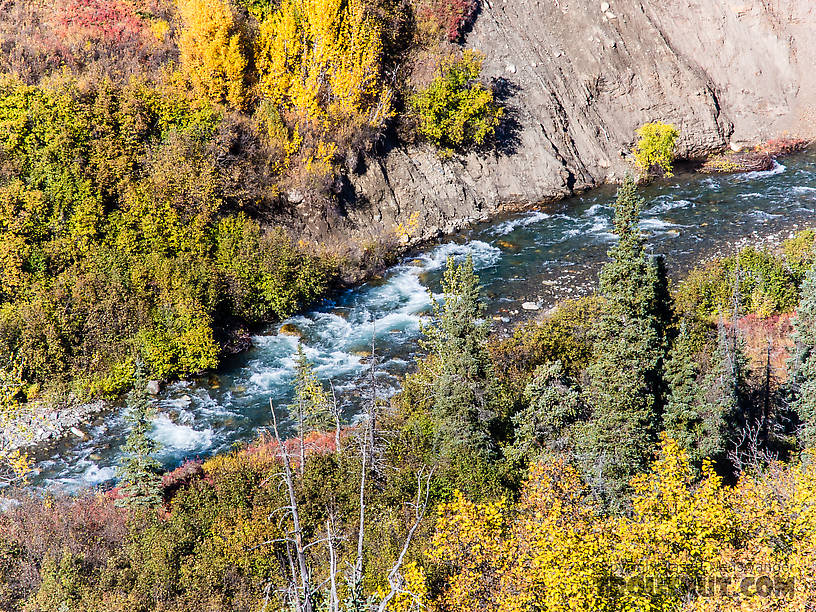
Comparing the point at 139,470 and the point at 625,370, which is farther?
the point at 625,370

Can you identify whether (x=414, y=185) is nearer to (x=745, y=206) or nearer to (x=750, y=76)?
(x=745, y=206)

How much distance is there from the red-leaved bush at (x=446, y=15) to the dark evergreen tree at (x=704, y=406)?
40046 millimetres

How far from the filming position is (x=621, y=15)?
6731 cm

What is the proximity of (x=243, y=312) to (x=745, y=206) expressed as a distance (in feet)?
121

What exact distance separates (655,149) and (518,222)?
1431 cm

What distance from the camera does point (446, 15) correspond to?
60812mm

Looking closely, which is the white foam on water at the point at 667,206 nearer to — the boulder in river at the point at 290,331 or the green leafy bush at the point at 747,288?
the green leafy bush at the point at 747,288

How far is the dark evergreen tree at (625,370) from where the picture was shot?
2702 centimetres

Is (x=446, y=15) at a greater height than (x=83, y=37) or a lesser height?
greater

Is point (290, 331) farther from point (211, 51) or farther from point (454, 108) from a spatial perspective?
point (454, 108)

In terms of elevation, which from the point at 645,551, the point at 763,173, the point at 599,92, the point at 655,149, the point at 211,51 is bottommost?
the point at 645,551

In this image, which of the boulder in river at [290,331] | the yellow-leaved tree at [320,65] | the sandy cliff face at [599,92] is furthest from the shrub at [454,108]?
the boulder in river at [290,331]

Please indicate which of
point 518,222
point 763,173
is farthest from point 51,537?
point 763,173

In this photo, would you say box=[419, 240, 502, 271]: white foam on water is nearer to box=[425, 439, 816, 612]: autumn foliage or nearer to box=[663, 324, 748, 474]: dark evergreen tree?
box=[663, 324, 748, 474]: dark evergreen tree
